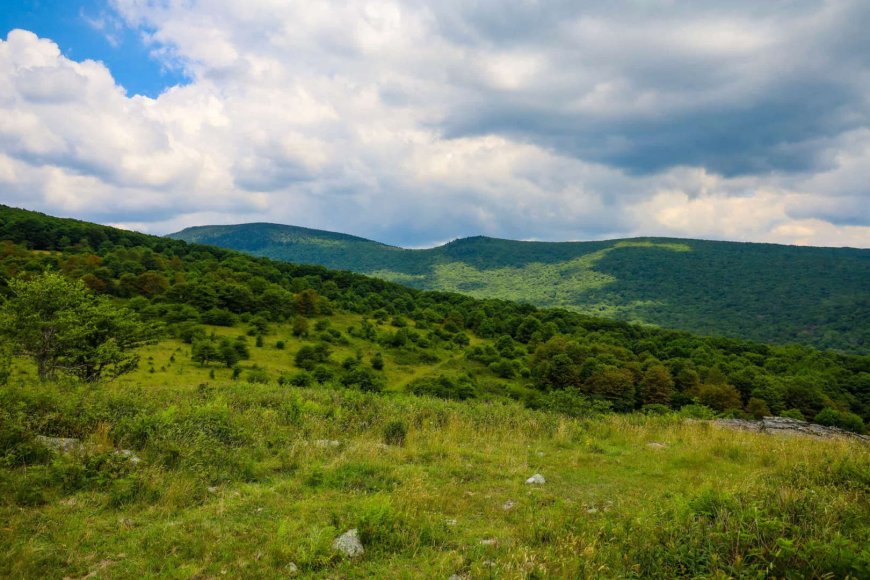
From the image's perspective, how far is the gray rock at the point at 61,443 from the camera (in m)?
9.46

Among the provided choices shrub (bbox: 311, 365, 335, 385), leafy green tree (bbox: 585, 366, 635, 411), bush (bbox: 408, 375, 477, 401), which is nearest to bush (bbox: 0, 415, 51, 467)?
shrub (bbox: 311, 365, 335, 385)

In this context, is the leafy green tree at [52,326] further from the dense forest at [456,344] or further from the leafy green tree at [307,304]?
the leafy green tree at [307,304]

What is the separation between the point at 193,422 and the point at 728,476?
13.9 metres

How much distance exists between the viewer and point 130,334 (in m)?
34.9

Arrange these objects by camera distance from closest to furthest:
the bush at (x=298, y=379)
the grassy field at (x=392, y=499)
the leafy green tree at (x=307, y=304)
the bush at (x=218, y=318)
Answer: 1. the grassy field at (x=392, y=499)
2. the bush at (x=298, y=379)
3. the bush at (x=218, y=318)
4. the leafy green tree at (x=307, y=304)

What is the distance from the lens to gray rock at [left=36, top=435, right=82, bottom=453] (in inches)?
372

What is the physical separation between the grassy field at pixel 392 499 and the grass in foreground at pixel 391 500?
35 mm

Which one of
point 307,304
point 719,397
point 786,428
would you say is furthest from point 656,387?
point 307,304

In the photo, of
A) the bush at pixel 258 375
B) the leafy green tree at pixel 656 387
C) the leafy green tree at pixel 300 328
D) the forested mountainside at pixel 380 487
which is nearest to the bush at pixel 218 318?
the leafy green tree at pixel 300 328

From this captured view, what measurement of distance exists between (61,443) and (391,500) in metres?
7.60

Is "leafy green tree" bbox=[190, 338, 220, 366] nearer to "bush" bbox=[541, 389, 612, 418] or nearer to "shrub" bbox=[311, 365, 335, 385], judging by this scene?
"shrub" bbox=[311, 365, 335, 385]

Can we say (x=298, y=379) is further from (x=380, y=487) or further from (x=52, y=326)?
(x=380, y=487)

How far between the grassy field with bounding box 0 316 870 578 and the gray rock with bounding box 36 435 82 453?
0.23 m

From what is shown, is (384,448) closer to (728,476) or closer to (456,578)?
(456,578)
